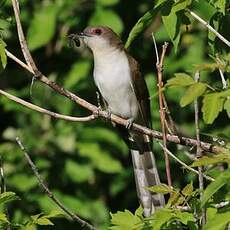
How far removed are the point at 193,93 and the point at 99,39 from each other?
283 cm

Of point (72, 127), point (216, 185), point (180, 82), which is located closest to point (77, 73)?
point (72, 127)

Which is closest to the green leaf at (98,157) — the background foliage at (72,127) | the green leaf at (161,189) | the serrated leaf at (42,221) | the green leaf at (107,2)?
the background foliage at (72,127)

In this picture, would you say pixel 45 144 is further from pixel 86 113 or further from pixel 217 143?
pixel 217 143

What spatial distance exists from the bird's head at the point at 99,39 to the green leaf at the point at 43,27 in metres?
1.35

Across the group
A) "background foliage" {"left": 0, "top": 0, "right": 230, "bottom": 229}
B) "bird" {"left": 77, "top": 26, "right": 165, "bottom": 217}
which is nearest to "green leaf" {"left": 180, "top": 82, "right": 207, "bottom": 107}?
"bird" {"left": 77, "top": 26, "right": 165, "bottom": 217}

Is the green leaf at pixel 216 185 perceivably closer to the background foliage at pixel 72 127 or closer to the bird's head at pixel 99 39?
the bird's head at pixel 99 39

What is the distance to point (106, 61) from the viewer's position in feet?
18.2

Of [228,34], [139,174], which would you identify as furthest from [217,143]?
[139,174]

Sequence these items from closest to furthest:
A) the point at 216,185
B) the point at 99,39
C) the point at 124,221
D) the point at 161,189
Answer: the point at 216,185 → the point at 161,189 → the point at 124,221 → the point at 99,39

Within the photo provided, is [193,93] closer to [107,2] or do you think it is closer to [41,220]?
[41,220]

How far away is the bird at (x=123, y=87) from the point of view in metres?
5.50

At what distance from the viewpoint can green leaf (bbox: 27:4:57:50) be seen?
7.09m

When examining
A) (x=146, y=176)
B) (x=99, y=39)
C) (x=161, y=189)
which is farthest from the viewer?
(x=99, y=39)

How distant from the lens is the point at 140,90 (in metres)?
5.58
